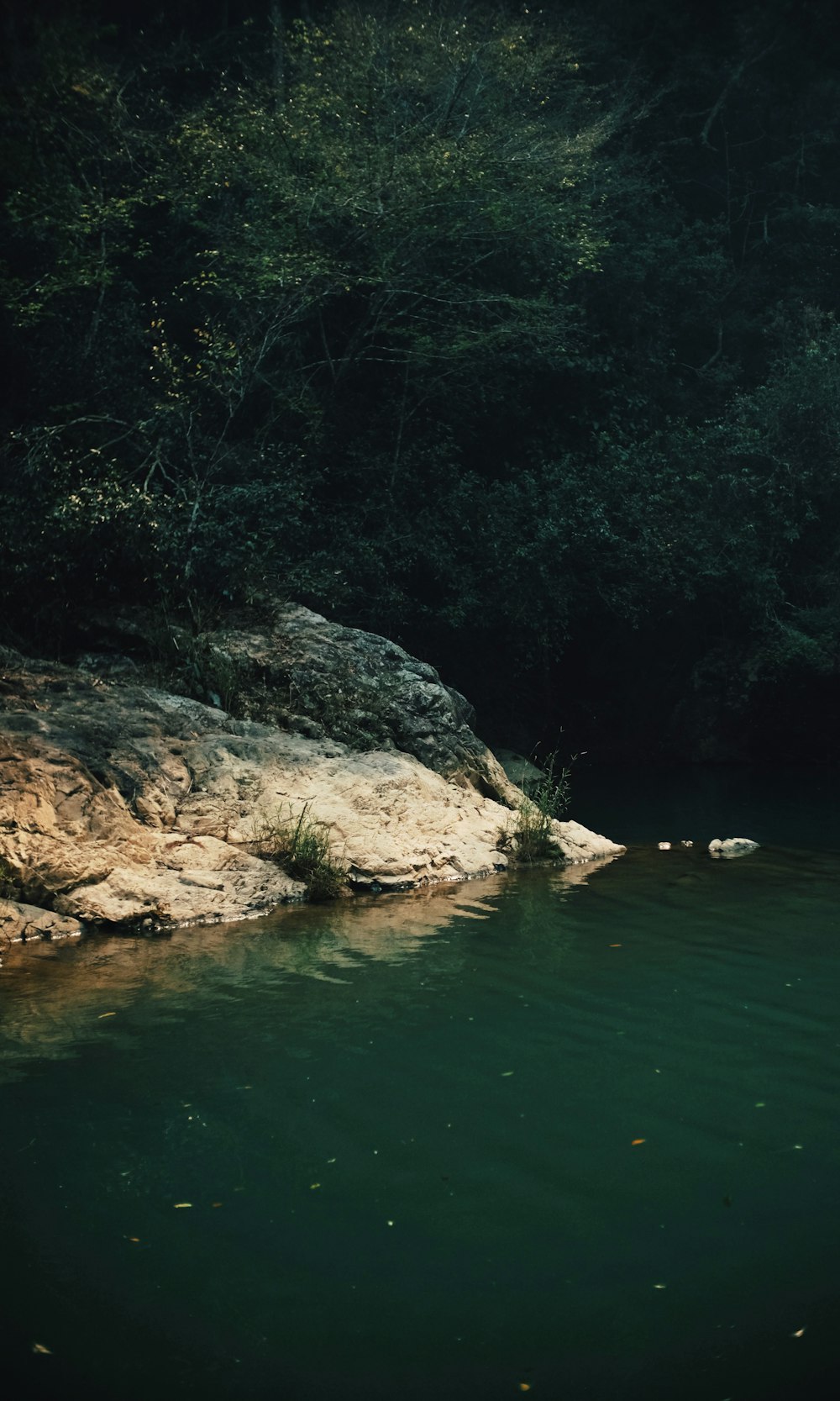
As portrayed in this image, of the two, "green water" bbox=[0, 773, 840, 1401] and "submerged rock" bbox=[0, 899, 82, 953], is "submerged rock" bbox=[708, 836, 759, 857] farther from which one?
"submerged rock" bbox=[0, 899, 82, 953]

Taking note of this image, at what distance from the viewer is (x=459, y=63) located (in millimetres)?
18969

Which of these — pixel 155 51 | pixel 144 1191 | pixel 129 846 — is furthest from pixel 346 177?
pixel 144 1191

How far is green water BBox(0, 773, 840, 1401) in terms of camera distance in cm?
320

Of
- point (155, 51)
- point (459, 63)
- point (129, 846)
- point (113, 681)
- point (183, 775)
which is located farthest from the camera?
point (155, 51)

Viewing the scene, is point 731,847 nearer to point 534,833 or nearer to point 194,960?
point 534,833

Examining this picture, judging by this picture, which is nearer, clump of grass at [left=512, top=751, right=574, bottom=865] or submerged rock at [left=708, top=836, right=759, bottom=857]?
clump of grass at [left=512, top=751, right=574, bottom=865]

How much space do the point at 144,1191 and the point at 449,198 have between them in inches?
661

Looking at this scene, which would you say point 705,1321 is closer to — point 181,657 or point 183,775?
A: point 183,775

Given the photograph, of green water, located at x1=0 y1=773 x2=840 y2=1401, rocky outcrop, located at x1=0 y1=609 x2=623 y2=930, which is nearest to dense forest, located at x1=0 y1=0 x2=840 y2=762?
rocky outcrop, located at x1=0 y1=609 x2=623 y2=930

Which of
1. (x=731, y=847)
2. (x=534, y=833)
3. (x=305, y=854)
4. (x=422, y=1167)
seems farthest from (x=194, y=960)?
(x=731, y=847)

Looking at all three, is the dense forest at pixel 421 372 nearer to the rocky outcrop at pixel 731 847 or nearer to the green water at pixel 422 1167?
the rocky outcrop at pixel 731 847

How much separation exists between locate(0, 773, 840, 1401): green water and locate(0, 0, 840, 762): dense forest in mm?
6877

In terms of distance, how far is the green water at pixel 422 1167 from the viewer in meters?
3.20

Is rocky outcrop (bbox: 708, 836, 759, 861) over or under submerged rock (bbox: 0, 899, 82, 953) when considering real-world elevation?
over
